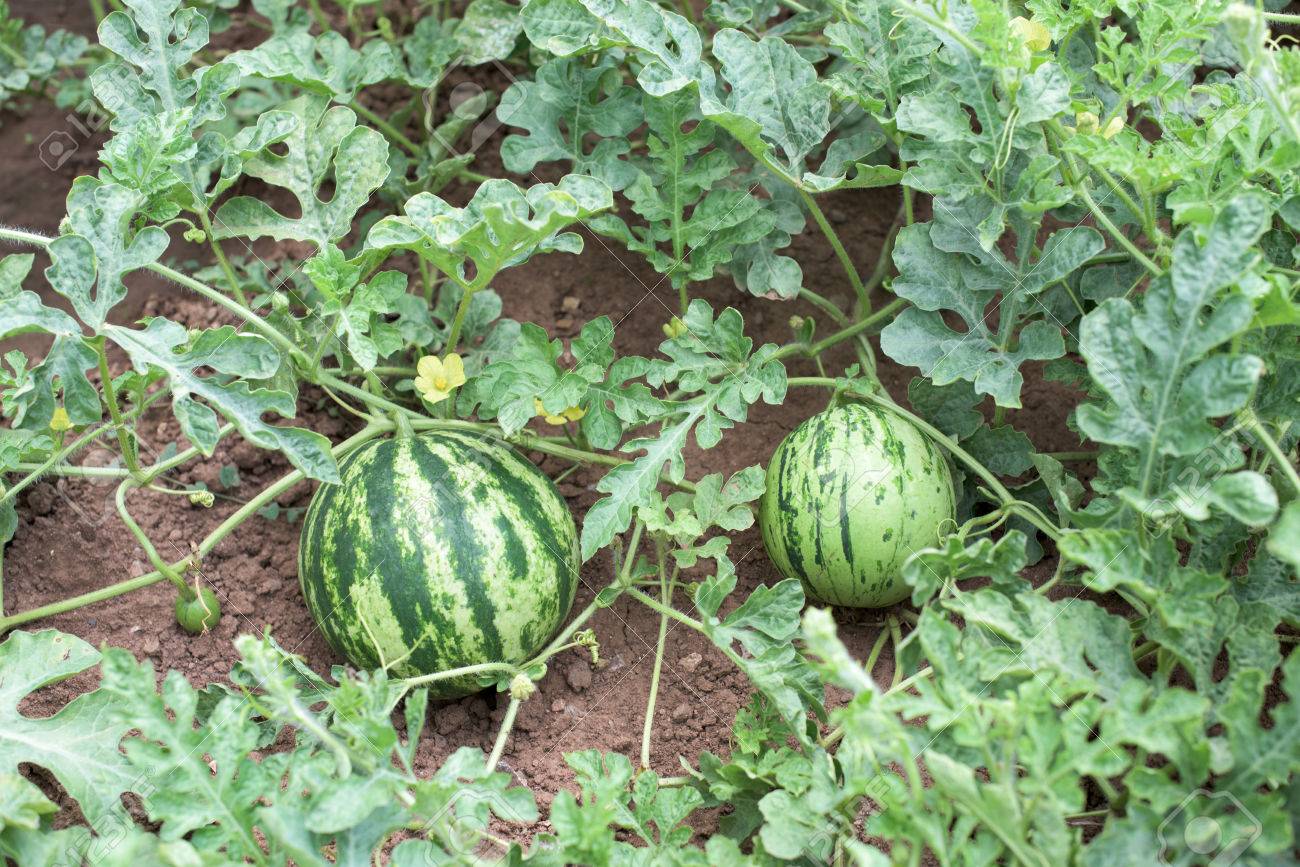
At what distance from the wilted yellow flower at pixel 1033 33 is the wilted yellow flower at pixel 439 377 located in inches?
56.3

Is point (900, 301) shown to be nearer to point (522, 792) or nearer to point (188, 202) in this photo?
point (522, 792)

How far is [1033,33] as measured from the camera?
8.64 feet

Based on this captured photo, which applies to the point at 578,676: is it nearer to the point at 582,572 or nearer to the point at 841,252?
the point at 582,572

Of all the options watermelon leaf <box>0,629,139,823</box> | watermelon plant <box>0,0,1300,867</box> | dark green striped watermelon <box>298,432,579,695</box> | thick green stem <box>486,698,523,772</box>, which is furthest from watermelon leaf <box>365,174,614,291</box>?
watermelon leaf <box>0,629,139,823</box>

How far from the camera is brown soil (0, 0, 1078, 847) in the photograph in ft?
8.96

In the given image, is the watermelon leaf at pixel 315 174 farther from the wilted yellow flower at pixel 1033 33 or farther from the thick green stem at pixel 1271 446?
the thick green stem at pixel 1271 446

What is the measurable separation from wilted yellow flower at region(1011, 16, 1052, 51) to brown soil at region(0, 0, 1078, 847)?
93 cm

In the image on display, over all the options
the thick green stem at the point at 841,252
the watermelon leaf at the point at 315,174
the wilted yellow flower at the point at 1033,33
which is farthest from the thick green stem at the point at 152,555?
the wilted yellow flower at the point at 1033,33

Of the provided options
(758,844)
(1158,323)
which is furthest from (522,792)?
(1158,323)

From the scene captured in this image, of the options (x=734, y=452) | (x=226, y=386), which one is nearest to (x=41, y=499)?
(x=226, y=386)

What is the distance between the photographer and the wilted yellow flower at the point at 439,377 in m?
2.78

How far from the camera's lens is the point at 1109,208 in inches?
108

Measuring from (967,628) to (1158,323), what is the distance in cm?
63

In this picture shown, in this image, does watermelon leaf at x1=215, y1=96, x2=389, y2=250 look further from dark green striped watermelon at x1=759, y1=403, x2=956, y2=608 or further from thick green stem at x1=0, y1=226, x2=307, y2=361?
dark green striped watermelon at x1=759, y1=403, x2=956, y2=608
